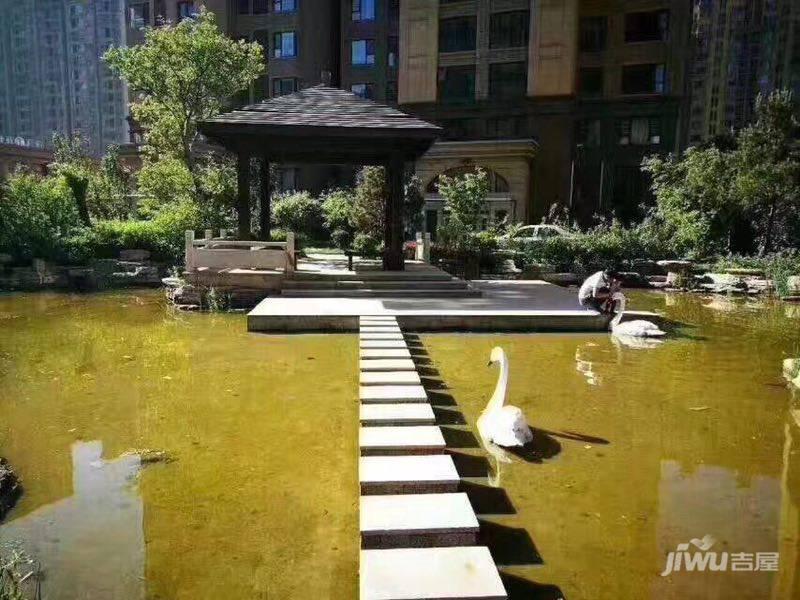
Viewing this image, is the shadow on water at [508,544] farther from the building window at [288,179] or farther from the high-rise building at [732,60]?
the high-rise building at [732,60]

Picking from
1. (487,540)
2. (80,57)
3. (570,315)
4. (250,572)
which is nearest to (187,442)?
(250,572)

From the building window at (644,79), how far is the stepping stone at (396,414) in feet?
108

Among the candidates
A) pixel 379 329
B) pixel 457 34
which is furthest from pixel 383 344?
pixel 457 34

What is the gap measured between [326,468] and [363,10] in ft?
127

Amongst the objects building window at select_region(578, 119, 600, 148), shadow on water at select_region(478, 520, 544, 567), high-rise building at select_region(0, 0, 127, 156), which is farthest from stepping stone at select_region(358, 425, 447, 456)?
high-rise building at select_region(0, 0, 127, 156)

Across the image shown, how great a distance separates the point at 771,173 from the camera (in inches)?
830

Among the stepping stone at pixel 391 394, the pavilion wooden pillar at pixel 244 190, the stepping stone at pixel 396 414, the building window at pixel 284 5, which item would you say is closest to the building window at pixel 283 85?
the building window at pixel 284 5

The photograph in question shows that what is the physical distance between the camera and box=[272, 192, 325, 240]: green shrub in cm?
2684

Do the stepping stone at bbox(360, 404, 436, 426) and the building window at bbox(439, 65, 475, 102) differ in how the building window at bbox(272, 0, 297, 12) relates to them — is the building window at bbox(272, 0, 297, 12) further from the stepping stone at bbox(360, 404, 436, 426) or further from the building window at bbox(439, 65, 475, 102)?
the stepping stone at bbox(360, 404, 436, 426)

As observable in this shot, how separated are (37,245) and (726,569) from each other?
18819mm

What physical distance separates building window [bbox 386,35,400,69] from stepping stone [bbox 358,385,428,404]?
35426mm

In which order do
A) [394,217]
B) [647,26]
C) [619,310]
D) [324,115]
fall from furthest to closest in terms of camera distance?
[647,26] → [394,217] → [324,115] → [619,310]

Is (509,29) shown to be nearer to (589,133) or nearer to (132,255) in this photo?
(589,133)

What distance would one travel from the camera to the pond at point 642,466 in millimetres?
3549
